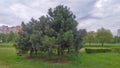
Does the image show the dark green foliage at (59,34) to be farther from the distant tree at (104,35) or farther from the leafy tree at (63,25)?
the distant tree at (104,35)

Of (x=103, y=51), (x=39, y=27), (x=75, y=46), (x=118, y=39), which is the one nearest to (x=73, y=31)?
(x=75, y=46)

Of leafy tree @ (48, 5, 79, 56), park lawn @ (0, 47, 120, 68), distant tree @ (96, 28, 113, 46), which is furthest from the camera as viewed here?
distant tree @ (96, 28, 113, 46)

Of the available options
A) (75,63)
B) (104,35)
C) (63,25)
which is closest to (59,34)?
(63,25)

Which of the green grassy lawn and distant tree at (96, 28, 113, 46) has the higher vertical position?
distant tree at (96, 28, 113, 46)

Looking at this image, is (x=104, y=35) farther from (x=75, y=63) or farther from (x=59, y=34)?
(x=75, y=63)

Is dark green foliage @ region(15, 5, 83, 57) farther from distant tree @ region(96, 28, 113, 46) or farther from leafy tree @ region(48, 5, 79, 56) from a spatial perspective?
distant tree @ region(96, 28, 113, 46)

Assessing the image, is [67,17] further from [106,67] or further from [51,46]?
[106,67]

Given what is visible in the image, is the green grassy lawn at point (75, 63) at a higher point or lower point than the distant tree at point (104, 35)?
lower

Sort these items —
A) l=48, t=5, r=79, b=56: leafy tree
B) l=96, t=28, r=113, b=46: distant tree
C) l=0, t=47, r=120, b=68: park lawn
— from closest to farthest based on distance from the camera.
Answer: l=0, t=47, r=120, b=68: park lawn < l=48, t=5, r=79, b=56: leafy tree < l=96, t=28, r=113, b=46: distant tree

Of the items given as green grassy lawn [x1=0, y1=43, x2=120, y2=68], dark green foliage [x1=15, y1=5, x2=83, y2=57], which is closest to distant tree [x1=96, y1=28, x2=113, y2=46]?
green grassy lawn [x1=0, y1=43, x2=120, y2=68]

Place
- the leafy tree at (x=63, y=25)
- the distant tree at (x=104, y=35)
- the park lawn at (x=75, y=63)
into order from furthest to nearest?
the distant tree at (x=104, y=35) → the leafy tree at (x=63, y=25) → the park lawn at (x=75, y=63)

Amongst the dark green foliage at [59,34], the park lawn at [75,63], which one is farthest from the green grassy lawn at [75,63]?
the dark green foliage at [59,34]

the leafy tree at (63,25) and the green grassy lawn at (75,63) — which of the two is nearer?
the green grassy lawn at (75,63)

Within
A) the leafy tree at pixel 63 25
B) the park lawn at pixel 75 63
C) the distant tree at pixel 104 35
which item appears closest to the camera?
the park lawn at pixel 75 63
